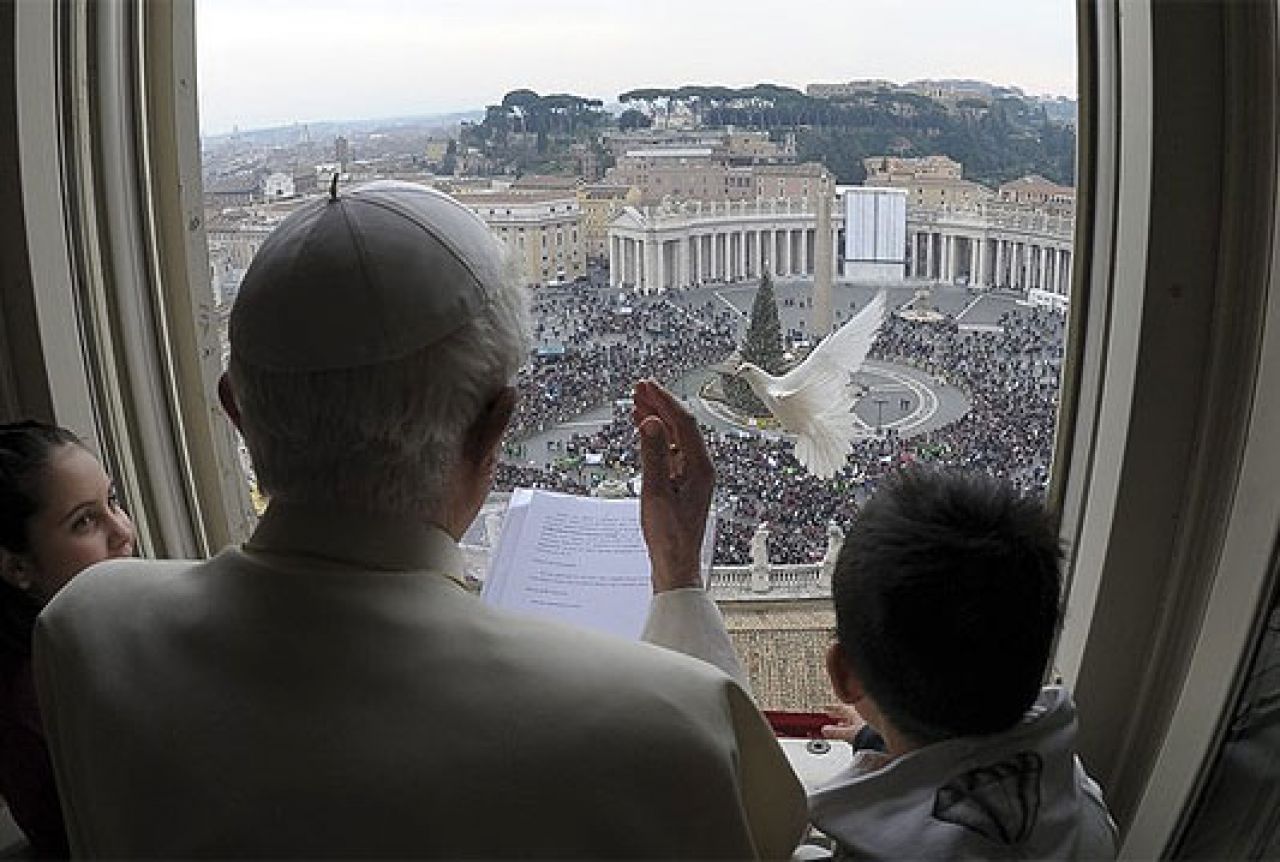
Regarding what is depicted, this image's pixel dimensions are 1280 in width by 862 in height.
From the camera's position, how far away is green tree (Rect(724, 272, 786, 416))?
5.92 ft

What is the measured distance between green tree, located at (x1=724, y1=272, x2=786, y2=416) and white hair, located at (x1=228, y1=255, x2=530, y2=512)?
3.02ft

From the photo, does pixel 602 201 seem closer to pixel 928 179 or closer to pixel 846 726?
pixel 928 179

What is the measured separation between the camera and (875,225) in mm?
1772

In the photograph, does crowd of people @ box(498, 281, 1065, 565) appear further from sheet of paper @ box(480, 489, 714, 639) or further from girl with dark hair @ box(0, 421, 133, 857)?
girl with dark hair @ box(0, 421, 133, 857)

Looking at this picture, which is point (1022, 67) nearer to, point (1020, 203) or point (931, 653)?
point (1020, 203)

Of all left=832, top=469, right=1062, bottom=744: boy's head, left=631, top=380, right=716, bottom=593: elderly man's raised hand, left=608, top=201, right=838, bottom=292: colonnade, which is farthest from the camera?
left=608, top=201, right=838, bottom=292: colonnade

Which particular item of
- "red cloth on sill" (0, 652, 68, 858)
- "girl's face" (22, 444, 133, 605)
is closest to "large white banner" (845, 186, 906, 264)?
"girl's face" (22, 444, 133, 605)

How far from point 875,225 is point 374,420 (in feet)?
3.56

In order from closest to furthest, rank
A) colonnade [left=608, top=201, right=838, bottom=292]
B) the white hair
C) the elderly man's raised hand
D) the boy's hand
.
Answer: the white hair < the elderly man's raised hand < the boy's hand < colonnade [left=608, top=201, right=838, bottom=292]

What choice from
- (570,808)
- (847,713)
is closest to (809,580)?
(847,713)

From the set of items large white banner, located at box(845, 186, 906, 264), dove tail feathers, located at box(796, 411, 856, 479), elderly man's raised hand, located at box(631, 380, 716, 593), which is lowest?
dove tail feathers, located at box(796, 411, 856, 479)

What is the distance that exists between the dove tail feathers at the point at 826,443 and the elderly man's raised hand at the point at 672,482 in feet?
1.57

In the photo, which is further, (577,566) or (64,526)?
(577,566)

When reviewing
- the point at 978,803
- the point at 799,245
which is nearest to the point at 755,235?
the point at 799,245
